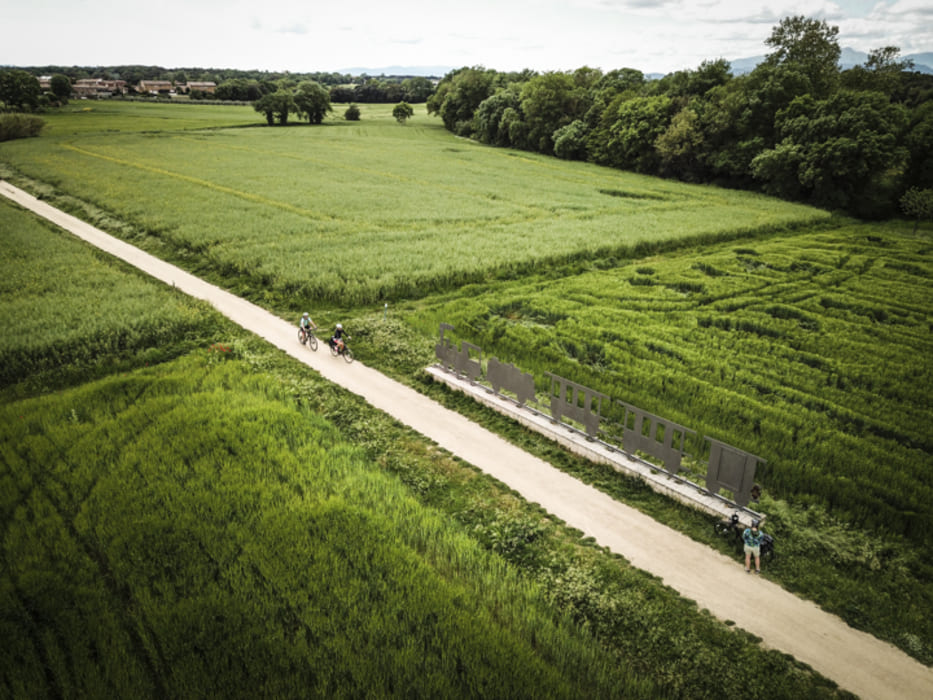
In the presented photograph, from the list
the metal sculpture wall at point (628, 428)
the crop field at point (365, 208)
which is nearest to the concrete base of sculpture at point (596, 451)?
the metal sculpture wall at point (628, 428)

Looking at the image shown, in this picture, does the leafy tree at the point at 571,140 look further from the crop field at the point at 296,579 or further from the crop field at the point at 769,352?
the crop field at the point at 296,579

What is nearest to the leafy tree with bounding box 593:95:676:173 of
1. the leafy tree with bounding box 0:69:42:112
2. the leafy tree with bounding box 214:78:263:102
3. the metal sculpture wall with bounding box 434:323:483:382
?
the metal sculpture wall with bounding box 434:323:483:382

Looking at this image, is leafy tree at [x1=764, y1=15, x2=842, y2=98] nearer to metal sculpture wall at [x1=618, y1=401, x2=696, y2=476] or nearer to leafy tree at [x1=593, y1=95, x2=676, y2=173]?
leafy tree at [x1=593, y1=95, x2=676, y2=173]

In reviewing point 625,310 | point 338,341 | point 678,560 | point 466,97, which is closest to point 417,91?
point 466,97

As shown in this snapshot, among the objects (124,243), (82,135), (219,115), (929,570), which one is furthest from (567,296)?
(219,115)

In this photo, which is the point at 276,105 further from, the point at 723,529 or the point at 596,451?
the point at 723,529
